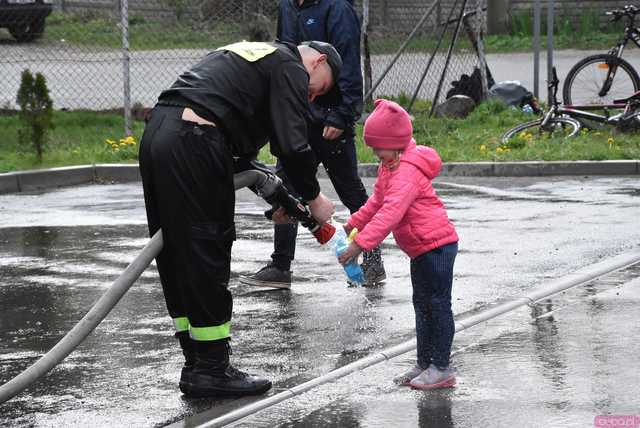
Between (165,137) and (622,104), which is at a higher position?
(165,137)

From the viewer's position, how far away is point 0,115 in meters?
16.5

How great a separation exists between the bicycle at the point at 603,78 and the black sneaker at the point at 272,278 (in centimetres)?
827

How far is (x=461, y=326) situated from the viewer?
22.3 feet

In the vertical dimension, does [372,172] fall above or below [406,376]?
below

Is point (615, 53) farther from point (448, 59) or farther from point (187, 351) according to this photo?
point (187, 351)

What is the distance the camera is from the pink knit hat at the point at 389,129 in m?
5.84

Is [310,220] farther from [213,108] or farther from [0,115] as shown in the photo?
[0,115]

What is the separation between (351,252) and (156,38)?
Answer: 12.1 metres

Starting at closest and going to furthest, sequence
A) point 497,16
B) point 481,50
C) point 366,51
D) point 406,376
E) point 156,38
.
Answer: point 406,376 < point 366,51 < point 481,50 < point 156,38 < point 497,16

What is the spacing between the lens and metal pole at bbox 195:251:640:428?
558 cm

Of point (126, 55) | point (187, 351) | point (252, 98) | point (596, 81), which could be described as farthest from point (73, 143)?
point (252, 98)

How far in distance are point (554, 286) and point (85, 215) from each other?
4593 millimetres

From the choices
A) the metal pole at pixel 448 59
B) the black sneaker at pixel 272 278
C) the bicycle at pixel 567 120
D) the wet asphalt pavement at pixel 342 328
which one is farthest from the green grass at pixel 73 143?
the black sneaker at pixel 272 278

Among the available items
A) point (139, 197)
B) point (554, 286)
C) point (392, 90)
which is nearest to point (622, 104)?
point (392, 90)
